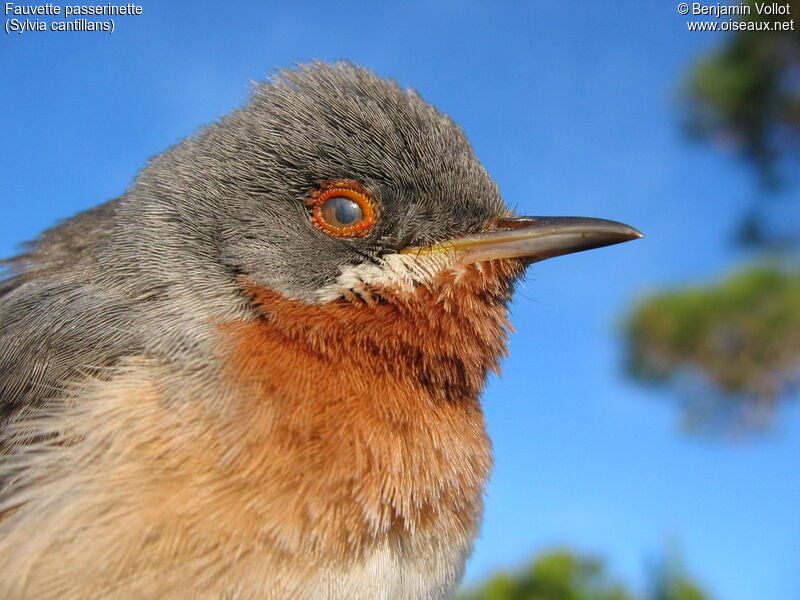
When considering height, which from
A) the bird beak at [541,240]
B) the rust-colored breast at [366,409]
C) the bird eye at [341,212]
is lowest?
the rust-colored breast at [366,409]

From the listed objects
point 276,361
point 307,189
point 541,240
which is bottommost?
point 276,361

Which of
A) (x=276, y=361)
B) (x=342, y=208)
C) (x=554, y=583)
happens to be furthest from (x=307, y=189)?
(x=554, y=583)

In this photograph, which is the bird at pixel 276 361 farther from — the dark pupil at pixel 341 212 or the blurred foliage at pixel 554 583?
the blurred foliage at pixel 554 583

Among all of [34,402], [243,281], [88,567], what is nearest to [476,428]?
[243,281]

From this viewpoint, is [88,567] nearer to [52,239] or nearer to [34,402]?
[34,402]

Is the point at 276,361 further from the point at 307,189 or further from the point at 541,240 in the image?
the point at 541,240

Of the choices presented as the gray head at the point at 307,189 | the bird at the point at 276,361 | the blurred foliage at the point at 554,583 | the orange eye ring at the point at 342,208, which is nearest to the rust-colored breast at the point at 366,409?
the bird at the point at 276,361

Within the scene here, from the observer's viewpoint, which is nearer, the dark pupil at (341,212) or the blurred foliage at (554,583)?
the dark pupil at (341,212)
